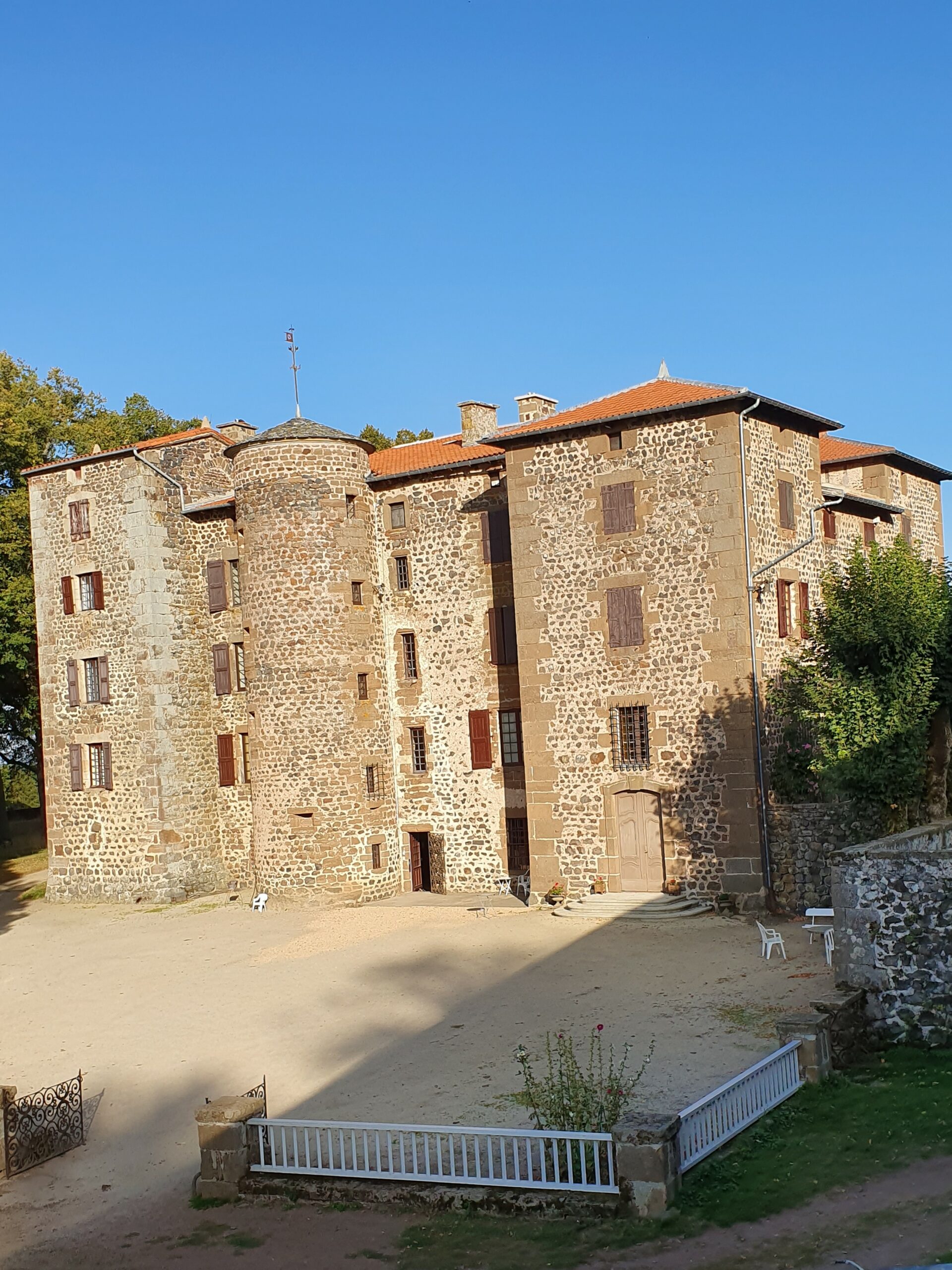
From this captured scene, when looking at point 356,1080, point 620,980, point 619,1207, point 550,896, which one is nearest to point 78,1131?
point 356,1080

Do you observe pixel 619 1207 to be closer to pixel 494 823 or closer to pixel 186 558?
pixel 494 823

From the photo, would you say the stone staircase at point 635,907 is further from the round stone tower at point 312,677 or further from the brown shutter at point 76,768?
the brown shutter at point 76,768

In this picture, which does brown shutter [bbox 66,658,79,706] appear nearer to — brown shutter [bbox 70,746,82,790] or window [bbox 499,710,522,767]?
brown shutter [bbox 70,746,82,790]

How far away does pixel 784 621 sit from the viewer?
1077 inches

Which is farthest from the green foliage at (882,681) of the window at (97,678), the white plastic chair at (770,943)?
the window at (97,678)

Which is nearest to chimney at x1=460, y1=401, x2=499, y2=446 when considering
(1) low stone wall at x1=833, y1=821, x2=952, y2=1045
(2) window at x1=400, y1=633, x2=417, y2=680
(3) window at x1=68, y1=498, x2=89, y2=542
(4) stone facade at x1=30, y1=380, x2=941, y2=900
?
(4) stone facade at x1=30, y1=380, x2=941, y2=900

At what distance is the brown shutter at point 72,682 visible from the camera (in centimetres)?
3431

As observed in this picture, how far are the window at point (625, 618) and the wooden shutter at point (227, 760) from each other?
455 inches

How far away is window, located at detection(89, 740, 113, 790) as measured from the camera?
33.6m

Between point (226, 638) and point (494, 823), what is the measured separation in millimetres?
8860

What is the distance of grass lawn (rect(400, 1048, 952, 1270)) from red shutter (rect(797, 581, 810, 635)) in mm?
14958

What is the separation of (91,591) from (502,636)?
37.3 ft

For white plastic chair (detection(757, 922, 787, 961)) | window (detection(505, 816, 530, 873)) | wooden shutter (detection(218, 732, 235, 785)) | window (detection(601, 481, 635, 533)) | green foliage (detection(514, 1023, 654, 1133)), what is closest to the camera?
green foliage (detection(514, 1023, 654, 1133))

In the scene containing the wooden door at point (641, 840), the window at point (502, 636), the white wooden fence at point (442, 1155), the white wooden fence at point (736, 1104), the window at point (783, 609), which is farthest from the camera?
the window at point (502, 636)
